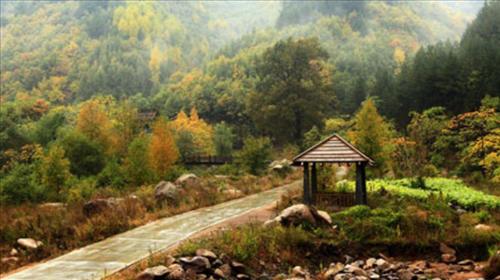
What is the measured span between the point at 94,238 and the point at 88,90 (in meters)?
84.5

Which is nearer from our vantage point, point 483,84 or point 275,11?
point 483,84

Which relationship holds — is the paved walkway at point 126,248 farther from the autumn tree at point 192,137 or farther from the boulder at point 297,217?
the autumn tree at point 192,137

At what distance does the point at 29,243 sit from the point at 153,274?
6.40 meters

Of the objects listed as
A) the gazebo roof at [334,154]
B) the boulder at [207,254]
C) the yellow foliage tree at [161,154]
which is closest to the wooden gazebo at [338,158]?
the gazebo roof at [334,154]

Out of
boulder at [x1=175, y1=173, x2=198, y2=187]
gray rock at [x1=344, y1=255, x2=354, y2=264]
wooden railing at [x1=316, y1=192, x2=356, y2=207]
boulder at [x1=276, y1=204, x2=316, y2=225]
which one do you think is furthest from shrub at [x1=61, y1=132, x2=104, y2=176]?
gray rock at [x1=344, y1=255, x2=354, y2=264]

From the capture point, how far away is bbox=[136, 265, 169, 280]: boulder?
10.8 m

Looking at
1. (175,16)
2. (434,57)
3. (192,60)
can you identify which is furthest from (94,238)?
(175,16)

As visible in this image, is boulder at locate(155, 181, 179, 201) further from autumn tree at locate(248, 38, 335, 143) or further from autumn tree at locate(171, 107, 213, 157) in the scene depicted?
autumn tree at locate(248, 38, 335, 143)

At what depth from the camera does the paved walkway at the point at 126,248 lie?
12.1 metres

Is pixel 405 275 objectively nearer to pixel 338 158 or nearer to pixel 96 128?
pixel 338 158

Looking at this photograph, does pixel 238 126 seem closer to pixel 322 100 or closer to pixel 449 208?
pixel 322 100

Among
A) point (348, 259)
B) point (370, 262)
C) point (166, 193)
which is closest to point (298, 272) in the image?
point (348, 259)

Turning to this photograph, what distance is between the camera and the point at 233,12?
564 feet

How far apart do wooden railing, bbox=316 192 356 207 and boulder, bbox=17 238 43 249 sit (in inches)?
396
